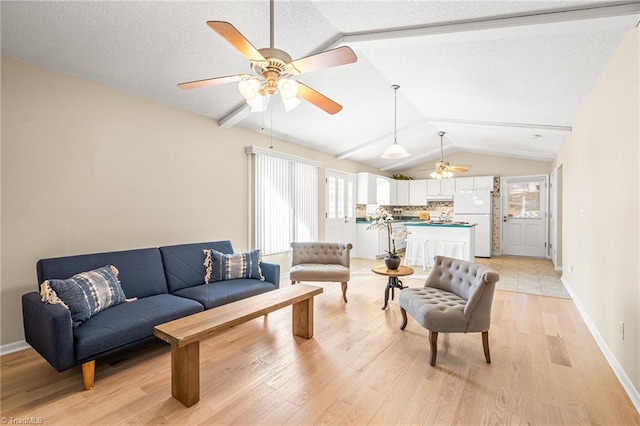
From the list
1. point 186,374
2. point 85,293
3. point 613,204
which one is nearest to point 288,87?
point 186,374

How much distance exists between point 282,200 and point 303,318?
2.71 metres

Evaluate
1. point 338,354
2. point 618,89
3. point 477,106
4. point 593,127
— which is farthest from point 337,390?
point 477,106

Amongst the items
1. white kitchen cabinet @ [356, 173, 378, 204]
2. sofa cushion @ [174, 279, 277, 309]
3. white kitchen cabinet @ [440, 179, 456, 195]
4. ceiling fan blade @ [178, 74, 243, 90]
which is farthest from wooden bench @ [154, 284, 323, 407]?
white kitchen cabinet @ [440, 179, 456, 195]

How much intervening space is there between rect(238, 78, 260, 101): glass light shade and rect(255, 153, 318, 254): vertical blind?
2.89 meters

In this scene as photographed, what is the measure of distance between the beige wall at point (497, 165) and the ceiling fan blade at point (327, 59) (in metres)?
7.67

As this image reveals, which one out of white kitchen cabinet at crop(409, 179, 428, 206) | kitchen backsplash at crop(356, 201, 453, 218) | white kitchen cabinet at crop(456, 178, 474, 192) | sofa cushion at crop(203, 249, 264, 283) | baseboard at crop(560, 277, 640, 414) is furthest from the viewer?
white kitchen cabinet at crop(409, 179, 428, 206)

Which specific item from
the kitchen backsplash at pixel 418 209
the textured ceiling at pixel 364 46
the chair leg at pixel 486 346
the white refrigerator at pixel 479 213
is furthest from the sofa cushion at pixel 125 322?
the white refrigerator at pixel 479 213

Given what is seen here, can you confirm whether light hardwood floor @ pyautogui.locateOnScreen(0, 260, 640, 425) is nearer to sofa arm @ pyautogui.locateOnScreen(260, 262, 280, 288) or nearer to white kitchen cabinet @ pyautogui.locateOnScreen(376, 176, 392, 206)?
sofa arm @ pyautogui.locateOnScreen(260, 262, 280, 288)

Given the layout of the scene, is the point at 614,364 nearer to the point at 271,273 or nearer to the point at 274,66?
the point at 271,273

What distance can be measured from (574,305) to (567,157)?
231 centimetres

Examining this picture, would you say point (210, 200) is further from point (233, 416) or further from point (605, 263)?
point (605, 263)

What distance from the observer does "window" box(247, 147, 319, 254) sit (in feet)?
16.1

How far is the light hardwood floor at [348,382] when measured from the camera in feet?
6.14

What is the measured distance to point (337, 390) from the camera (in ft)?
6.94
